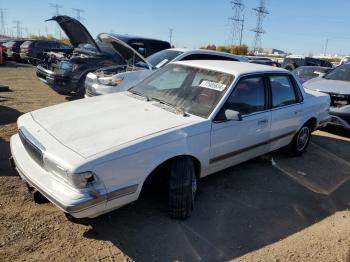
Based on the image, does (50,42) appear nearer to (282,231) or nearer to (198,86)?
(198,86)

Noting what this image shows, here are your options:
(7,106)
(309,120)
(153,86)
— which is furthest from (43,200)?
(7,106)

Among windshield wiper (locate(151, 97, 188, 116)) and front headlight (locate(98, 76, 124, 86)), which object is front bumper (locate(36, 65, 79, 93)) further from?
windshield wiper (locate(151, 97, 188, 116))

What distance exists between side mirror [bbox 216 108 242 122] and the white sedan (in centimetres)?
1

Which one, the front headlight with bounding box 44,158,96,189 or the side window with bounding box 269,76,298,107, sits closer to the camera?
the front headlight with bounding box 44,158,96,189

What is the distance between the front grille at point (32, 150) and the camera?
3178 millimetres

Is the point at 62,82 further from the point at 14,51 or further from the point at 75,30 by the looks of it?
the point at 14,51

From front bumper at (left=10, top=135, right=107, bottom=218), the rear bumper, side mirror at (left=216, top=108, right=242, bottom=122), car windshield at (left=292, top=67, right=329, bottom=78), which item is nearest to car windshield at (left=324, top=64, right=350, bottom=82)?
the rear bumper

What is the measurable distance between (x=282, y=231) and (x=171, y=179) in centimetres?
132

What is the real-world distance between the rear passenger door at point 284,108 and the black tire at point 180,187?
1797 millimetres

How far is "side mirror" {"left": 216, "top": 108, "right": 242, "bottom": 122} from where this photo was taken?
383cm

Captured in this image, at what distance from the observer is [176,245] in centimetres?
324

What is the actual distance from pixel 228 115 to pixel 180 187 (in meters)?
0.99

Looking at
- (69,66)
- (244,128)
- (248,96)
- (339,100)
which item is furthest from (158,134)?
(69,66)

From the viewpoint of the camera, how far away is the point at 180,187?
3.52 meters
